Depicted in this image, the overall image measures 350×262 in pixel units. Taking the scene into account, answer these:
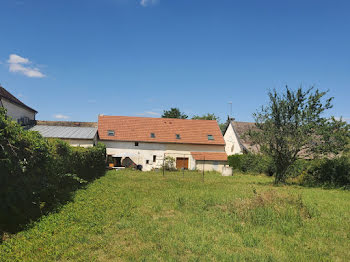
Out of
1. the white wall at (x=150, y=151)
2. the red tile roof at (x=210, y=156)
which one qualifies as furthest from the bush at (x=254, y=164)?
the white wall at (x=150, y=151)

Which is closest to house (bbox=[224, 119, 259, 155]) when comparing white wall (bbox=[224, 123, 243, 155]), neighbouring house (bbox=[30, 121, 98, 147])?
white wall (bbox=[224, 123, 243, 155])

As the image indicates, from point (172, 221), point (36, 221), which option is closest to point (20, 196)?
point (36, 221)

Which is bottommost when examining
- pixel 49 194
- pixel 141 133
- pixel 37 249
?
pixel 37 249

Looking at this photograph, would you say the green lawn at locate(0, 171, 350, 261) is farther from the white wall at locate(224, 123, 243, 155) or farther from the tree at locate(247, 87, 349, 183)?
the white wall at locate(224, 123, 243, 155)

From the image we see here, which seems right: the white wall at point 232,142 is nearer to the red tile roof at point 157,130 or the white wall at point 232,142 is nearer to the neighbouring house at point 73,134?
the red tile roof at point 157,130

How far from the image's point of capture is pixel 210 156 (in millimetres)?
31453

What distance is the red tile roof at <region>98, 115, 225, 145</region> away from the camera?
31391mm

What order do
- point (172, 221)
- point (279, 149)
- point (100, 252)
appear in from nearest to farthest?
point (100, 252) → point (172, 221) → point (279, 149)

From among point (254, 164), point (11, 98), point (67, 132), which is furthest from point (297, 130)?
point (11, 98)

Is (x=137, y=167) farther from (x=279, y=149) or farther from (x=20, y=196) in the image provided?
(x=20, y=196)

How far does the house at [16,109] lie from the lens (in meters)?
26.1

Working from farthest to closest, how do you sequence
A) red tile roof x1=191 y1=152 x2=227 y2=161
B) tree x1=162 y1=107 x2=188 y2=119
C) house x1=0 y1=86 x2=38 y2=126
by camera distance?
tree x1=162 y1=107 x2=188 y2=119 < red tile roof x1=191 y1=152 x2=227 y2=161 < house x1=0 y1=86 x2=38 y2=126

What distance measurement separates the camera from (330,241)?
6598 mm

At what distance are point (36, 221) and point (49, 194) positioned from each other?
224 cm
